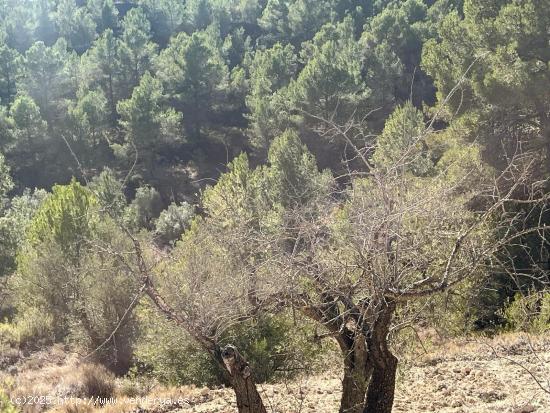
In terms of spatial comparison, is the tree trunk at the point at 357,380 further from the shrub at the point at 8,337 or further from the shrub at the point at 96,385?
the shrub at the point at 8,337

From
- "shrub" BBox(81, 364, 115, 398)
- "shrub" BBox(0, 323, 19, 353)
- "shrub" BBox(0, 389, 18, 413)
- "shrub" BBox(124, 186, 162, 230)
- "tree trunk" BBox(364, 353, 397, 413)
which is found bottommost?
"shrub" BBox(81, 364, 115, 398)

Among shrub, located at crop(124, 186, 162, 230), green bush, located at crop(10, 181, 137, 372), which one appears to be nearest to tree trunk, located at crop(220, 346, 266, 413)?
green bush, located at crop(10, 181, 137, 372)

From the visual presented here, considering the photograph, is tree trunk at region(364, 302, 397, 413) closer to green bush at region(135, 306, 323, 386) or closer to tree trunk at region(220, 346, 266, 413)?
tree trunk at region(220, 346, 266, 413)

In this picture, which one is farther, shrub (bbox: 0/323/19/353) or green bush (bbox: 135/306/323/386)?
shrub (bbox: 0/323/19/353)

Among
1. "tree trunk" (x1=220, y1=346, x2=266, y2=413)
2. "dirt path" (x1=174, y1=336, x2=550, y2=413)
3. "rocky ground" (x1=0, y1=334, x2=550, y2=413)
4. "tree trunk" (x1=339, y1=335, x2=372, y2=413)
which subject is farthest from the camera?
"rocky ground" (x1=0, y1=334, x2=550, y2=413)

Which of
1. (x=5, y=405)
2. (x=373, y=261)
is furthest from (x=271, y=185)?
(x=5, y=405)

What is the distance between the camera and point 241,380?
471cm

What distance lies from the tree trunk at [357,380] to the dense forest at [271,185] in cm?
2

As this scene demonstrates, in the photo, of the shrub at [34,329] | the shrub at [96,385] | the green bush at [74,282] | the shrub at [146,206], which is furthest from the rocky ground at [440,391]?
the shrub at [146,206]

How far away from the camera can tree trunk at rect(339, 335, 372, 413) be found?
4.75m

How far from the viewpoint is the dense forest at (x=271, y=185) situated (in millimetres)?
4633

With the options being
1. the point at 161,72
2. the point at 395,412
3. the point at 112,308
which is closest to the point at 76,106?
the point at 161,72

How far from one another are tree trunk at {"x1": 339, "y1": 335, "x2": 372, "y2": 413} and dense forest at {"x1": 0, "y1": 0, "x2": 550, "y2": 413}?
0.02 meters

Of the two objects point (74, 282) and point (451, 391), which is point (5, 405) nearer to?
point (451, 391)
